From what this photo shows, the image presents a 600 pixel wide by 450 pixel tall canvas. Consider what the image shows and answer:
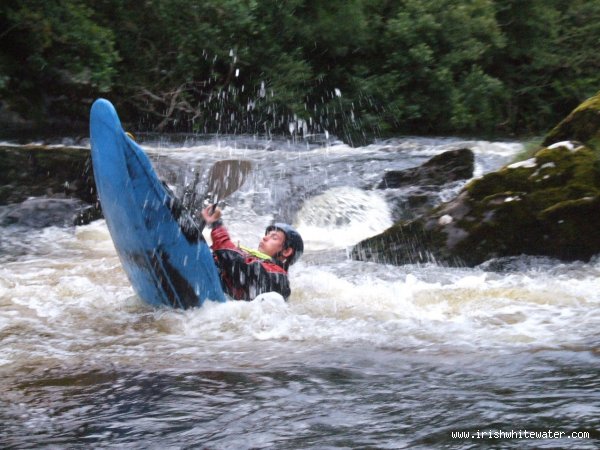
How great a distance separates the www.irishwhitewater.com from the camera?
8.50ft

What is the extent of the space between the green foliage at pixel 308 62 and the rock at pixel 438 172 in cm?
430

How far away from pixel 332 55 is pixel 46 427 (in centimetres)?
1201

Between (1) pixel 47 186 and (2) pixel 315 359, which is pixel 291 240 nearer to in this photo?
(2) pixel 315 359

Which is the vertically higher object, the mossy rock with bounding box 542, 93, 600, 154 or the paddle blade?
the mossy rock with bounding box 542, 93, 600, 154

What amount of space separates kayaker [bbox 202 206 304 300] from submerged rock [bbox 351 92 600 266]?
171 cm

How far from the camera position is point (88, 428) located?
9.17 feet

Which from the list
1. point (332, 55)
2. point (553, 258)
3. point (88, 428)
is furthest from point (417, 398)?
point (332, 55)

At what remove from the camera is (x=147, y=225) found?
4.37 meters

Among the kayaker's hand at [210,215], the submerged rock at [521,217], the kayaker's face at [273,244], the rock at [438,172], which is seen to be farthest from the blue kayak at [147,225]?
the rock at [438,172]

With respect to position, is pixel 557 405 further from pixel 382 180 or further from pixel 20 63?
pixel 20 63

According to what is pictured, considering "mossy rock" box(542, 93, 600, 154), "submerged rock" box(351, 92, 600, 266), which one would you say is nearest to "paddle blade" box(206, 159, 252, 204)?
"submerged rock" box(351, 92, 600, 266)

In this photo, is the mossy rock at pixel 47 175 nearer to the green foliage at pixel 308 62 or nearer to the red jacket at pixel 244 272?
the green foliage at pixel 308 62

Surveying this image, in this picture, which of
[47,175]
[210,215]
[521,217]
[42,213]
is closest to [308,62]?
[47,175]

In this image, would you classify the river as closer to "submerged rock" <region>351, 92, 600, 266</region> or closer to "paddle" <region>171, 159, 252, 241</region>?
"submerged rock" <region>351, 92, 600, 266</region>
